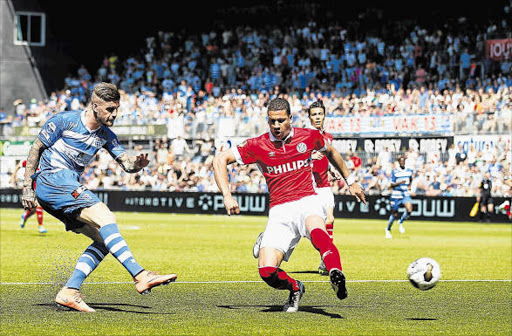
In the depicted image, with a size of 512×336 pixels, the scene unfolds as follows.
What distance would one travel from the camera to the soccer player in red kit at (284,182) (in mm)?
9672

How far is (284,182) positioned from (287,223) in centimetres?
48

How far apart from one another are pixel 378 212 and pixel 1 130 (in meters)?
24.1

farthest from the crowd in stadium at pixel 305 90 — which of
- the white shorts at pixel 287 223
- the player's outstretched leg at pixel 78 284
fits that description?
the player's outstretched leg at pixel 78 284

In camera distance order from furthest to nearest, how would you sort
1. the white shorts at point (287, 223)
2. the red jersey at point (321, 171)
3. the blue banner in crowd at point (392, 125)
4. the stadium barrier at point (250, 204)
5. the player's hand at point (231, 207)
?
the stadium barrier at point (250, 204) < the blue banner in crowd at point (392, 125) < the red jersey at point (321, 171) < the white shorts at point (287, 223) < the player's hand at point (231, 207)

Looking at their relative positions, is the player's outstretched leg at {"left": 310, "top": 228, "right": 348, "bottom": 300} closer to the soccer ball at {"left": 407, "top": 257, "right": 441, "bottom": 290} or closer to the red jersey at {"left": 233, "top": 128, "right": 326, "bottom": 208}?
the red jersey at {"left": 233, "top": 128, "right": 326, "bottom": 208}

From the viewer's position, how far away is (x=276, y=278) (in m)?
9.61

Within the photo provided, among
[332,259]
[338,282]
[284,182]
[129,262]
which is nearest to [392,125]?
[284,182]

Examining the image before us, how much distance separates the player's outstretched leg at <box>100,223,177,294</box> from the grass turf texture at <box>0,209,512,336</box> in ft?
1.34

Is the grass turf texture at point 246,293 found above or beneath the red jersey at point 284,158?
beneath

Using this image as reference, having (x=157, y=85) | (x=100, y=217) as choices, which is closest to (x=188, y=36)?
(x=157, y=85)

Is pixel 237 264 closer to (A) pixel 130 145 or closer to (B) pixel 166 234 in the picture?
(B) pixel 166 234

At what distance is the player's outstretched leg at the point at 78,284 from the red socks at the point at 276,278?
1.83m

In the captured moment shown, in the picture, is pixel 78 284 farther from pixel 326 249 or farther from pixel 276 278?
pixel 326 249

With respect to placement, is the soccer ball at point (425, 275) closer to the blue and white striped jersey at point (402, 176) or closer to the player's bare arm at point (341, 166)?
the player's bare arm at point (341, 166)
